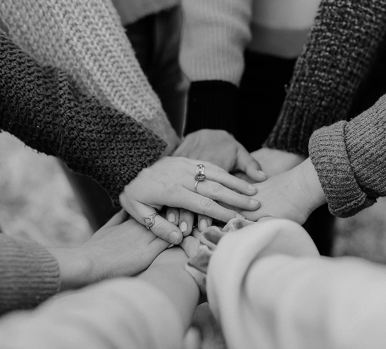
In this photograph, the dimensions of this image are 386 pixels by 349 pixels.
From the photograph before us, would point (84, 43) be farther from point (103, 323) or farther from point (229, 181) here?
point (103, 323)

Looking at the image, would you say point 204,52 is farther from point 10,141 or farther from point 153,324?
point 10,141

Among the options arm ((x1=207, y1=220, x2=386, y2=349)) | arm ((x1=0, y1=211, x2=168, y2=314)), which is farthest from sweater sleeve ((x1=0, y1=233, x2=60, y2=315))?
arm ((x1=207, y1=220, x2=386, y2=349))

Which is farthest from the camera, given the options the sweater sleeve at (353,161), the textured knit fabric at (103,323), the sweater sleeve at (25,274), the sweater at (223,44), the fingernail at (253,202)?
the sweater at (223,44)

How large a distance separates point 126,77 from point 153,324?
1.49 ft

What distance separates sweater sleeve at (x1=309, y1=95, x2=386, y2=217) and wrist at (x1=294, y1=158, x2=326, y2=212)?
3 centimetres

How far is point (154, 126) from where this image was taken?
0.70 meters

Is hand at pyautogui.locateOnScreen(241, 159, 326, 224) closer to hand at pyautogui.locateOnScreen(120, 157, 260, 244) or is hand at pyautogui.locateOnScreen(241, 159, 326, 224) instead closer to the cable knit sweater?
hand at pyautogui.locateOnScreen(120, 157, 260, 244)

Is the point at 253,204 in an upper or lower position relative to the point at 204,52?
lower

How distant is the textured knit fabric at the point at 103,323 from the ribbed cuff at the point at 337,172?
301 millimetres

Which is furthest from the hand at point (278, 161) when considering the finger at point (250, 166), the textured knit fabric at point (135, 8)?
the textured knit fabric at point (135, 8)

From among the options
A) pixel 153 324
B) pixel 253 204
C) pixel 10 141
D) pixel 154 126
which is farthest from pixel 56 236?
pixel 153 324

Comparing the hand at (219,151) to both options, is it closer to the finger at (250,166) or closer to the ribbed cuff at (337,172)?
the finger at (250,166)

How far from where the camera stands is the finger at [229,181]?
25.3 inches

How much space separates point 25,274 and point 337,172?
0.37 meters
